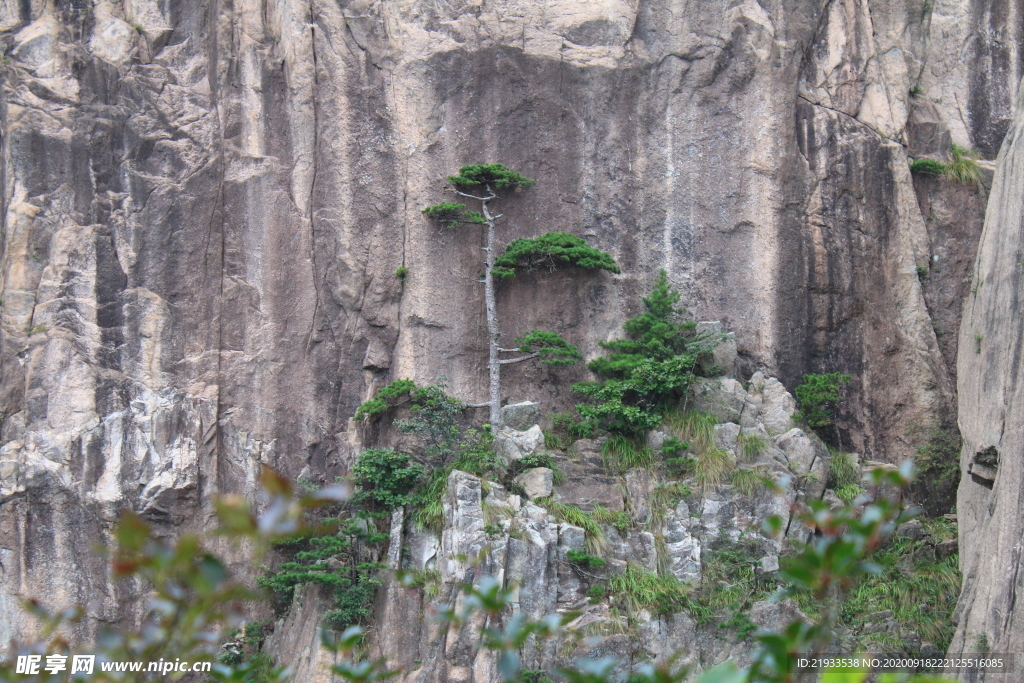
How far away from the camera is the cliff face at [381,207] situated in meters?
13.1

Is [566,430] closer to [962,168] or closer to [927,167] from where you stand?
[927,167]

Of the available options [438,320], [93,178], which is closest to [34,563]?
[93,178]

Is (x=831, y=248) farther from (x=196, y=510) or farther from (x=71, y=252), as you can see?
(x=71, y=252)

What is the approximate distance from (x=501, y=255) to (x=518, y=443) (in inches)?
127

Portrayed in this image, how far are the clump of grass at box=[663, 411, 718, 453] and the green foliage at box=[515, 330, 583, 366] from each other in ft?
5.49

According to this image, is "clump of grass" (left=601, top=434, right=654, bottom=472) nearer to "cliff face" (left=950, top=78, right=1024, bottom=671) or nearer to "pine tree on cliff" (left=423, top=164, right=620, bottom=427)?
"pine tree on cliff" (left=423, top=164, right=620, bottom=427)

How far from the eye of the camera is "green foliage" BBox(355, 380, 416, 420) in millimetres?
12680

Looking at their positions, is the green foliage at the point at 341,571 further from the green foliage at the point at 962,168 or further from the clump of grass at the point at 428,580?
the green foliage at the point at 962,168

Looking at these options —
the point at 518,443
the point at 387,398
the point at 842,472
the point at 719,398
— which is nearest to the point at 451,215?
the point at 387,398

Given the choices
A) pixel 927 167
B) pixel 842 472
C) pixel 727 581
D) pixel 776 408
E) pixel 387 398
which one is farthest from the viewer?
pixel 927 167

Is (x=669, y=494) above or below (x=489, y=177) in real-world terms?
below

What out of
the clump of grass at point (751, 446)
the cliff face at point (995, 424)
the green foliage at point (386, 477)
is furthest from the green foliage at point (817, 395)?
the green foliage at point (386, 477)

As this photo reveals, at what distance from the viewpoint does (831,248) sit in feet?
45.3

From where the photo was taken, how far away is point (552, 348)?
1297cm
